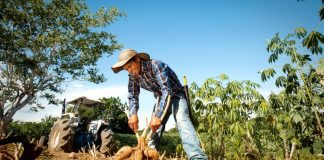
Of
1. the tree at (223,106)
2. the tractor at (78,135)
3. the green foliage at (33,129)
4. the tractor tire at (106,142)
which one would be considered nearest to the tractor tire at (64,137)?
the tractor at (78,135)

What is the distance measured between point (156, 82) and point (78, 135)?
5195mm

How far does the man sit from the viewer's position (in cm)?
300

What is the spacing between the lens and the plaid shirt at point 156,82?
313cm

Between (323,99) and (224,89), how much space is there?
7.21 feet

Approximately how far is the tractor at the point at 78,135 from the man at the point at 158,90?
3732 mm

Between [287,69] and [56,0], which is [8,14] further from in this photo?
[287,69]

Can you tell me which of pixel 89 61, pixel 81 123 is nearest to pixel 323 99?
pixel 81 123

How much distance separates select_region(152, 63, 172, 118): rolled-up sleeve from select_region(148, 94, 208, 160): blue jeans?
22cm

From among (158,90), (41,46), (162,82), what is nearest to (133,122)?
(158,90)

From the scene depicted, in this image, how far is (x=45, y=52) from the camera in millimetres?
15234

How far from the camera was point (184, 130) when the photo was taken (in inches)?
121

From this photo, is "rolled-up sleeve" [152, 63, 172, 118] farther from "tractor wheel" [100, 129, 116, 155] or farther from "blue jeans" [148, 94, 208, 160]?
"tractor wheel" [100, 129, 116, 155]

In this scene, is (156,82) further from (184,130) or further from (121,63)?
(184,130)

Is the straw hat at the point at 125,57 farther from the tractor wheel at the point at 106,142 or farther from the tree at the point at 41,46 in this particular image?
the tree at the point at 41,46
